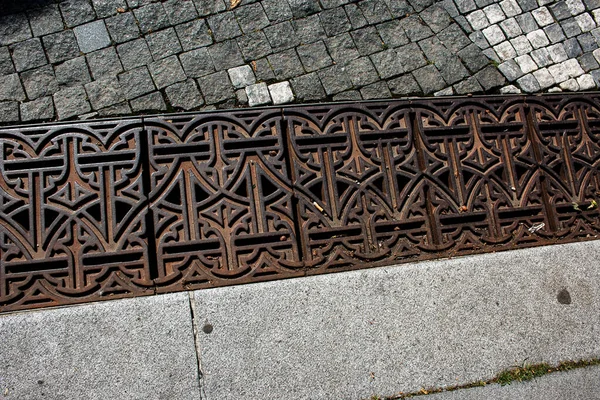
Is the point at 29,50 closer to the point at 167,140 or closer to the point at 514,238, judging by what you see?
the point at 167,140

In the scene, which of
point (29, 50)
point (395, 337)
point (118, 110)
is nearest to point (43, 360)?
point (118, 110)

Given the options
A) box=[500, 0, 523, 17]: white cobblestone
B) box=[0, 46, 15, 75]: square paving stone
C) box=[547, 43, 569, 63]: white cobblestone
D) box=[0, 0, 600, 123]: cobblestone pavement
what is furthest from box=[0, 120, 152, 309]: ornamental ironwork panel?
box=[547, 43, 569, 63]: white cobblestone

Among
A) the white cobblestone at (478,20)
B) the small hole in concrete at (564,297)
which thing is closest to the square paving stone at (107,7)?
the white cobblestone at (478,20)

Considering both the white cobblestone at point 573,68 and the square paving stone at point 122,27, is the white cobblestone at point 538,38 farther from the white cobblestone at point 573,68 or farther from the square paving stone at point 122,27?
the square paving stone at point 122,27

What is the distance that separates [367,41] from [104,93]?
6.26 ft

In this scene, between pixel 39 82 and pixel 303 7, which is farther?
pixel 303 7

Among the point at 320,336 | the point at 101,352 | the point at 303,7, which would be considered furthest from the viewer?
the point at 303,7

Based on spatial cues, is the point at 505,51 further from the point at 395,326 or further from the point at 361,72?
the point at 395,326

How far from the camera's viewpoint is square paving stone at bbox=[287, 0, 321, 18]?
3788 mm

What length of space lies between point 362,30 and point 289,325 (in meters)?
2.29

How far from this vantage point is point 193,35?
3.61 metres

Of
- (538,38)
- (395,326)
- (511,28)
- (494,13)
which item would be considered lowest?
(395,326)

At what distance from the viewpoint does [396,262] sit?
3.02m

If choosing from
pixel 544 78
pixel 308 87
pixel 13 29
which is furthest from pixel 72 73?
pixel 544 78
